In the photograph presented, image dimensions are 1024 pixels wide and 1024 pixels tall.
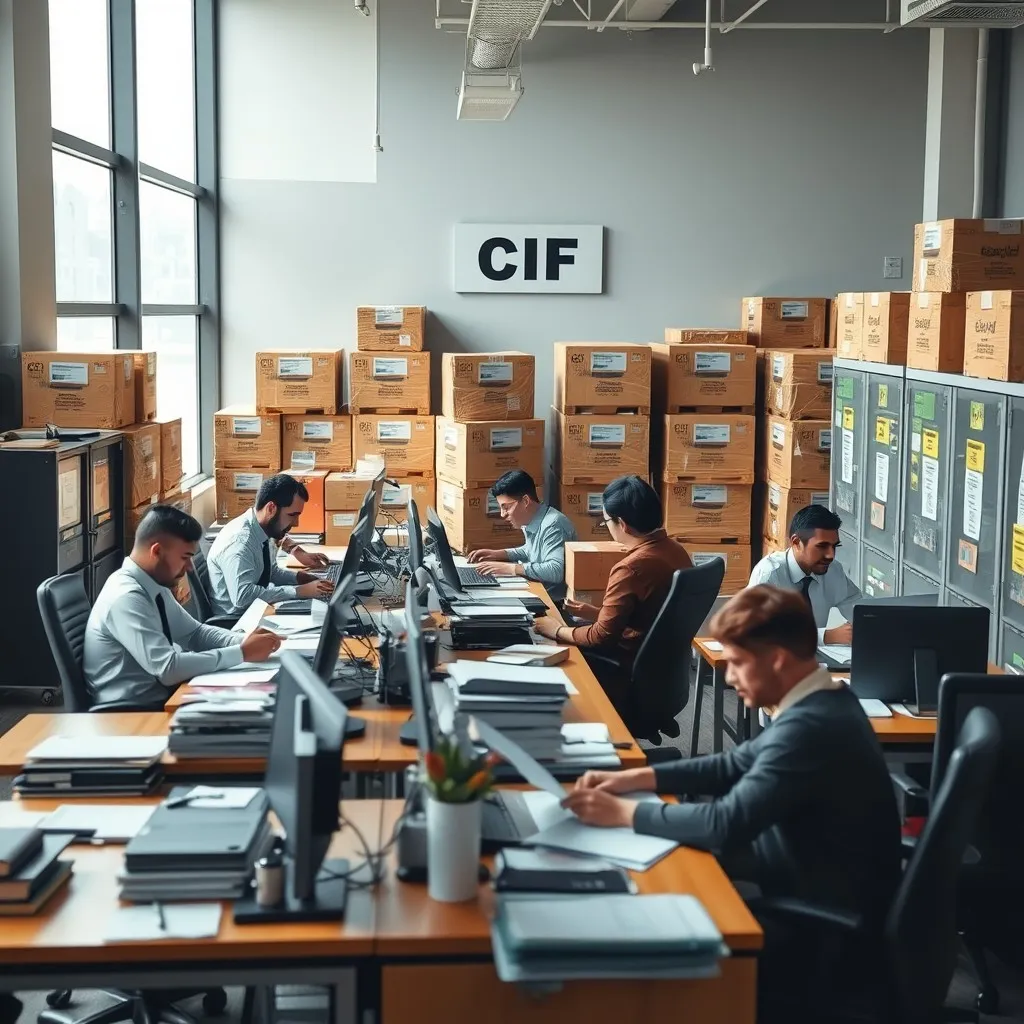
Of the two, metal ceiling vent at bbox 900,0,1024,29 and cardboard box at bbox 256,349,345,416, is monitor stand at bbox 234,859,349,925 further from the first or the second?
cardboard box at bbox 256,349,345,416

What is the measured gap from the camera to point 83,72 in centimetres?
661

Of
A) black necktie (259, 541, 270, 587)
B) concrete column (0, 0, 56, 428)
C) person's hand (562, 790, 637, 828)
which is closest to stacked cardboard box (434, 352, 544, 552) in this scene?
black necktie (259, 541, 270, 587)

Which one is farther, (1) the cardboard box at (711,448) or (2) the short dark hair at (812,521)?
(1) the cardboard box at (711,448)

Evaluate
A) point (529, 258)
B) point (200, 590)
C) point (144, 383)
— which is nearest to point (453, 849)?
point (200, 590)

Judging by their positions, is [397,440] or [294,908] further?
[397,440]

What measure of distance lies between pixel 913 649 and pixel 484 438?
3992mm

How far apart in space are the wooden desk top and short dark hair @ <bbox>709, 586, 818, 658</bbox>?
432 millimetres

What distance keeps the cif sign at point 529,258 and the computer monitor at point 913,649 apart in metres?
5.11

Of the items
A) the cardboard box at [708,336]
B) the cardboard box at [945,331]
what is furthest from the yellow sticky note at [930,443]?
the cardboard box at [708,336]

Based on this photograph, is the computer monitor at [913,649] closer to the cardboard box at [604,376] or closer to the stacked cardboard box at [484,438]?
the stacked cardboard box at [484,438]

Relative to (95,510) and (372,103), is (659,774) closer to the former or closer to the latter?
(95,510)

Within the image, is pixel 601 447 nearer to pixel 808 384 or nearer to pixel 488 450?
pixel 488 450

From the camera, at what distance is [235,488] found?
7484mm

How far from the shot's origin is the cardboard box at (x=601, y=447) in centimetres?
744
